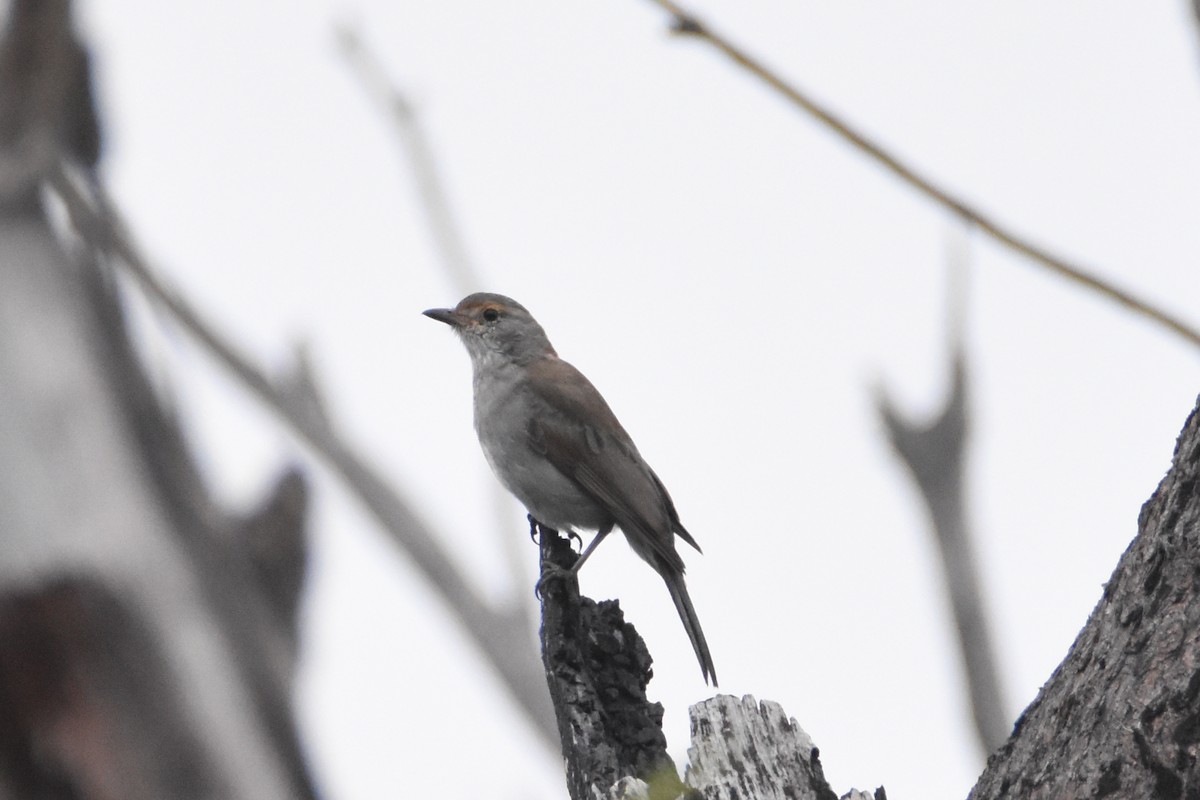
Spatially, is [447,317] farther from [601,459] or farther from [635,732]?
[635,732]

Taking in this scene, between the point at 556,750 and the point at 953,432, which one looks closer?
the point at 953,432

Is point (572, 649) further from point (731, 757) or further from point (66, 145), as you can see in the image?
point (66, 145)

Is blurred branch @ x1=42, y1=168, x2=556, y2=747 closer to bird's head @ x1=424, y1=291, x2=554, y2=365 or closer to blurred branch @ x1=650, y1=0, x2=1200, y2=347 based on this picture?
bird's head @ x1=424, y1=291, x2=554, y2=365

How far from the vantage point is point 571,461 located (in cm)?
647

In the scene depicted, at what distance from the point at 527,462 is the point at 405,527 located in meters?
1.13

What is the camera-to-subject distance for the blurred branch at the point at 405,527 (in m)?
6.17

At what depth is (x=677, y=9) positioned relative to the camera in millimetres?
2246

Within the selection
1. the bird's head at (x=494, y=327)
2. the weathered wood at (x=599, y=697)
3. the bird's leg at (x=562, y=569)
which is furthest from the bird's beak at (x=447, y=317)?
the weathered wood at (x=599, y=697)

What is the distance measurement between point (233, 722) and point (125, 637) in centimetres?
35

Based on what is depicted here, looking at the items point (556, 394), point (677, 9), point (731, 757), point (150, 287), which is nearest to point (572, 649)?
point (731, 757)

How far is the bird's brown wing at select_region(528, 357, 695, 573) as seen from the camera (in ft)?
20.2

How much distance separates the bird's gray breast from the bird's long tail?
1.96 feet

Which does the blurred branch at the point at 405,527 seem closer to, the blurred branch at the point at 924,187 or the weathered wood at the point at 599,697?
the weathered wood at the point at 599,697

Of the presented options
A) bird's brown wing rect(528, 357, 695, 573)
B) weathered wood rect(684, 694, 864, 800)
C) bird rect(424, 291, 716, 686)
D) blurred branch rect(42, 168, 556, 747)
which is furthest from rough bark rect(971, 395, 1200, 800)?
blurred branch rect(42, 168, 556, 747)
